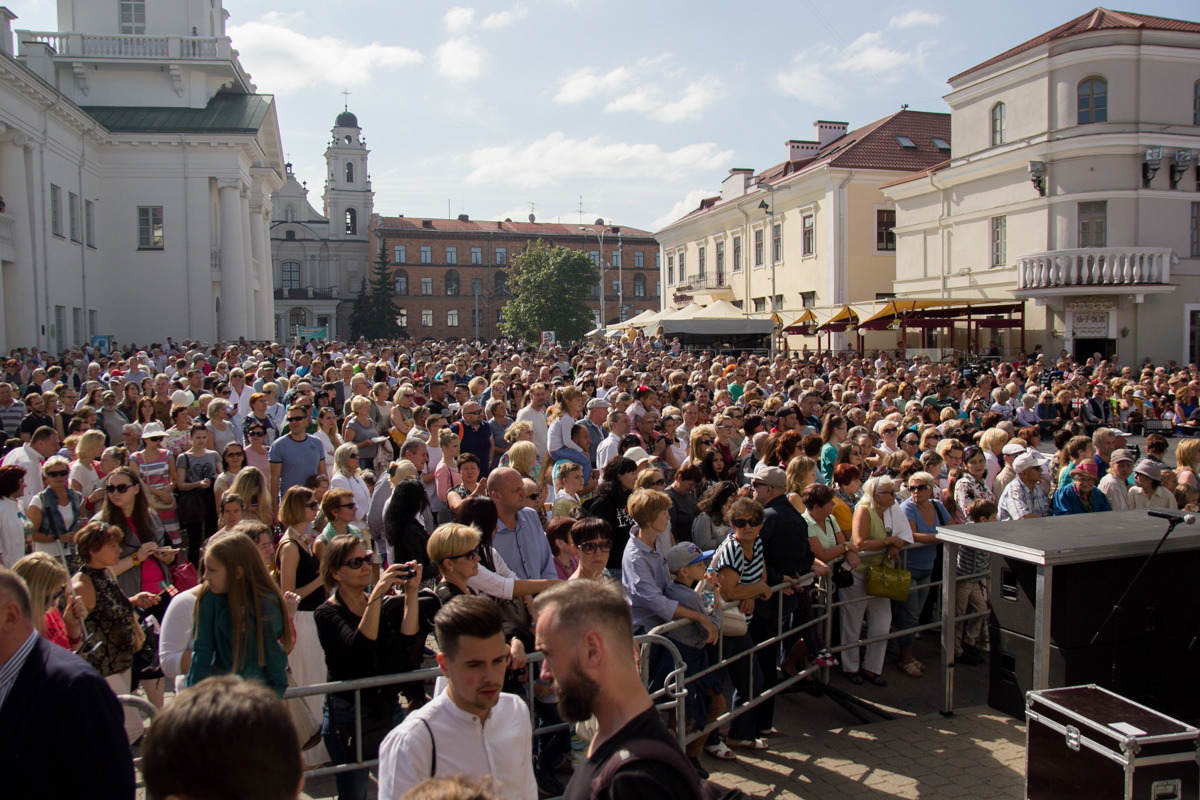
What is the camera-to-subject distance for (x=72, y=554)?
23.0 ft

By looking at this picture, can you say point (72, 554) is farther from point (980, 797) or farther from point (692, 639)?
point (980, 797)

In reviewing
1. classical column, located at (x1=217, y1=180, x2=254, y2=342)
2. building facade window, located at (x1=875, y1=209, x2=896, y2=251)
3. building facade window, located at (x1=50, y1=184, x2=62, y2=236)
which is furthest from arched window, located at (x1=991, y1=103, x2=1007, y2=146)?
building facade window, located at (x1=50, y1=184, x2=62, y2=236)

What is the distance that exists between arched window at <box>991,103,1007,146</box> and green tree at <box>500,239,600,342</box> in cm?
4117

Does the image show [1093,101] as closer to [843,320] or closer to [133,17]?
[843,320]

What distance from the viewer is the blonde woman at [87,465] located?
25.9 feet

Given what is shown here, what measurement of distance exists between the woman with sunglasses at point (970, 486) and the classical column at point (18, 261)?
28476mm

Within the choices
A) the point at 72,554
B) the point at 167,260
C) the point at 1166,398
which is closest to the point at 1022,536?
the point at 72,554

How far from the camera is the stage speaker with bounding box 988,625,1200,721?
558 cm

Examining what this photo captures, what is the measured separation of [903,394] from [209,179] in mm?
31939

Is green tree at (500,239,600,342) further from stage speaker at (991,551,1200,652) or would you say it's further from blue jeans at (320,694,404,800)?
blue jeans at (320,694,404,800)

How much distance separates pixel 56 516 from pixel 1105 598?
7.61m

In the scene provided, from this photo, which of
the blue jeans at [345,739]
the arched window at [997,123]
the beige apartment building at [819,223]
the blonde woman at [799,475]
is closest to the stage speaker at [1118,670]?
the blonde woman at [799,475]

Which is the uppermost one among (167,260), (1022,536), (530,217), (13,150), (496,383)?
(530,217)

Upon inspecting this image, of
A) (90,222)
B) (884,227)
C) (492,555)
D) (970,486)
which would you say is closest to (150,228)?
(90,222)
